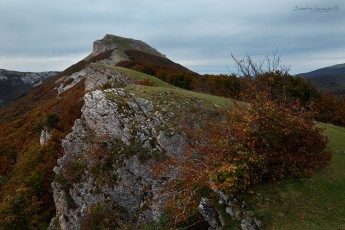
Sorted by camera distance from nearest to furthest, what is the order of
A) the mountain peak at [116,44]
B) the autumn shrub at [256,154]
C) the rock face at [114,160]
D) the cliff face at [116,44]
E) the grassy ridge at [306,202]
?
the grassy ridge at [306,202] < the autumn shrub at [256,154] < the rock face at [114,160] < the cliff face at [116,44] < the mountain peak at [116,44]

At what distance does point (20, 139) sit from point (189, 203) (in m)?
49.8

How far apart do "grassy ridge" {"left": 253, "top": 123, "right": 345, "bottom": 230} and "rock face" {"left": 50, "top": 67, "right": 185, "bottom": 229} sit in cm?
657

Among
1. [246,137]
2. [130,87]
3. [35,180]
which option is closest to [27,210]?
[35,180]

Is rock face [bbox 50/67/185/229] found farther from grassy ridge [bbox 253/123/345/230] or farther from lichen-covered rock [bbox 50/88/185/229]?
grassy ridge [bbox 253/123/345/230]

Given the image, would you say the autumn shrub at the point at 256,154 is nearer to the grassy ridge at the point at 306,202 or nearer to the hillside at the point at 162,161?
the hillside at the point at 162,161

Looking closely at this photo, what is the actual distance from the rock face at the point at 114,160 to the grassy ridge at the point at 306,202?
6.57 metres

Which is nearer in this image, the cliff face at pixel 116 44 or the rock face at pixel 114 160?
the rock face at pixel 114 160

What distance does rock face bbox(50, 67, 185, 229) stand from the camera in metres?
19.5

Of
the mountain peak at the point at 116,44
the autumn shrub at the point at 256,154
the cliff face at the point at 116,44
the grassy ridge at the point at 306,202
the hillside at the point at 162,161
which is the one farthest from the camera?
the mountain peak at the point at 116,44

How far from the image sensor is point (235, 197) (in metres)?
13.8

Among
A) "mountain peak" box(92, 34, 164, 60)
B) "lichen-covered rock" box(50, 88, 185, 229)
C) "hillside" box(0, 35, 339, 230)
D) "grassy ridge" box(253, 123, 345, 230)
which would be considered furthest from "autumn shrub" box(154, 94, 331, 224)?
"mountain peak" box(92, 34, 164, 60)

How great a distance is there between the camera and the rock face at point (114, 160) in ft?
64.0

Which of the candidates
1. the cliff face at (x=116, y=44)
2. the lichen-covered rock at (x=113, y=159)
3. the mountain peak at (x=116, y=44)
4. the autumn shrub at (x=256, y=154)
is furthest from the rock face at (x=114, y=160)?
the mountain peak at (x=116, y=44)

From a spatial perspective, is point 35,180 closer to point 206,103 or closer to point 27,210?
point 27,210
